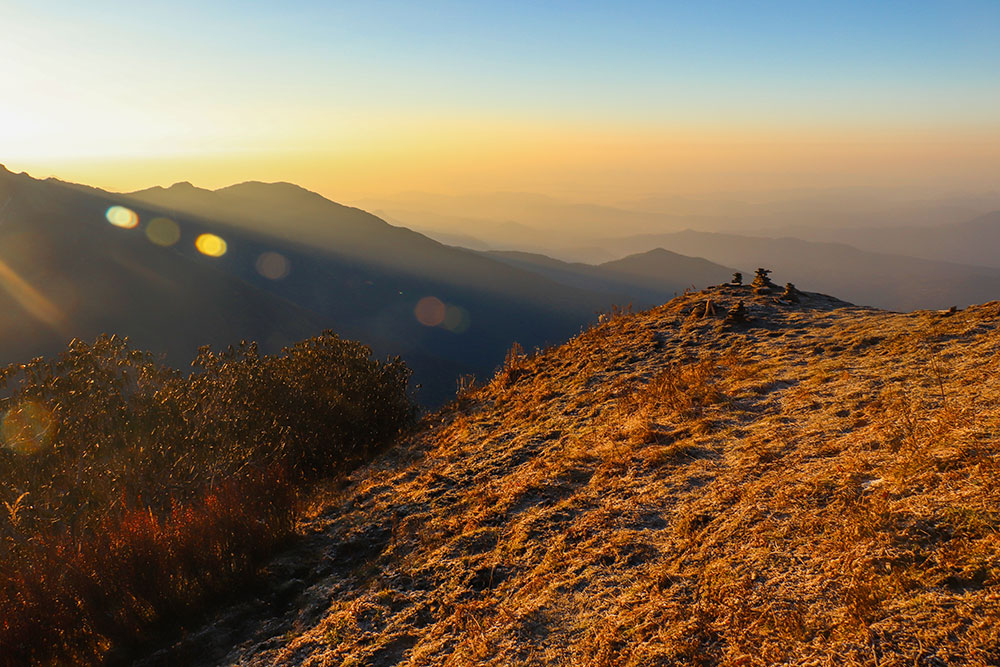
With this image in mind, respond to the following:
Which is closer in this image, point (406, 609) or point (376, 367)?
point (406, 609)

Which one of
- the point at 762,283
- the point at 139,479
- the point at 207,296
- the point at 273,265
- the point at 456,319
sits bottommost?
the point at 456,319

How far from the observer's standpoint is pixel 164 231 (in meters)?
158

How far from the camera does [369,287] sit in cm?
17750

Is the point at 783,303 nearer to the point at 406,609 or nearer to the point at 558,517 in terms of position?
the point at 558,517

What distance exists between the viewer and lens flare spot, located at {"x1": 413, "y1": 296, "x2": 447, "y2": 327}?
169250 millimetres

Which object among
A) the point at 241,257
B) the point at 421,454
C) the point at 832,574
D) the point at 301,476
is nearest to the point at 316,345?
the point at 301,476

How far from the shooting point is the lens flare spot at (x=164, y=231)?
149925mm

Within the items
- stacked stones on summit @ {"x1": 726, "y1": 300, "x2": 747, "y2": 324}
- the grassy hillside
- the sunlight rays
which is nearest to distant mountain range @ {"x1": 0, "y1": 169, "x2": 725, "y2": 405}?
the sunlight rays

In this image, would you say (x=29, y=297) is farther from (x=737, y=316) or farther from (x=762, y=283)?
(x=737, y=316)

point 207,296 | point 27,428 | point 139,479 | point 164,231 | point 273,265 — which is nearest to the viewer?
point 27,428

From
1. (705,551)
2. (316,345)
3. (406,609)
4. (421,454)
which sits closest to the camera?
(705,551)

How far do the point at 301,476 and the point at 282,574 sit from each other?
14.3ft

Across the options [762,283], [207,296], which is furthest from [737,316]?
[207,296]

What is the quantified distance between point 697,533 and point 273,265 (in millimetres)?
192378
